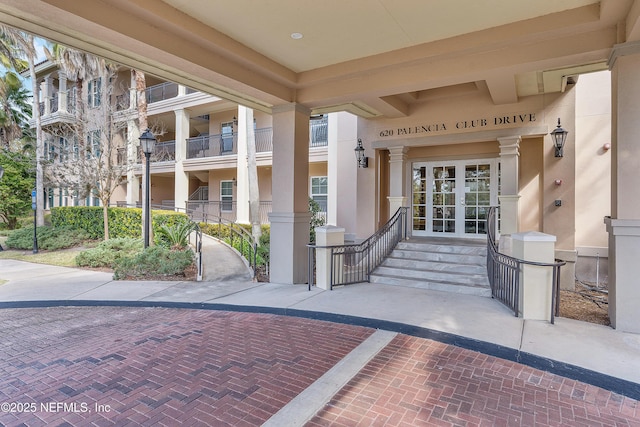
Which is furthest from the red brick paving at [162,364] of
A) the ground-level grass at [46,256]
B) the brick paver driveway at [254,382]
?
the ground-level grass at [46,256]

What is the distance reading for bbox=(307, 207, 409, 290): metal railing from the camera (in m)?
7.18

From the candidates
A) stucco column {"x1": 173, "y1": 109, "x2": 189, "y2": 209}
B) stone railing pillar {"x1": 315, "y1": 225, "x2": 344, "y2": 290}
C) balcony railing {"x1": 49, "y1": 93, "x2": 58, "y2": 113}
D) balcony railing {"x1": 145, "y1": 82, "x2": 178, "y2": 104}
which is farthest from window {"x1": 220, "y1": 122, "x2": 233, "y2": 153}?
balcony railing {"x1": 49, "y1": 93, "x2": 58, "y2": 113}

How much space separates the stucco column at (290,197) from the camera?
7.48 m

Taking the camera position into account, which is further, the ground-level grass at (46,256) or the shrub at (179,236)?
the ground-level grass at (46,256)

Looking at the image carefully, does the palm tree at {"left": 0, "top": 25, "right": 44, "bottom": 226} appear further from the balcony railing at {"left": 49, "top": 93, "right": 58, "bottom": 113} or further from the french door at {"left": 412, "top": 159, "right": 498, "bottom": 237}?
the french door at {"left": 412, "top": 159, "right": 498, "bottom": 237}

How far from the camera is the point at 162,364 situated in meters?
3.86

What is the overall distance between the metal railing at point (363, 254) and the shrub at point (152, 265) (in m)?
3.34

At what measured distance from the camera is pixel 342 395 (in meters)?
3.22

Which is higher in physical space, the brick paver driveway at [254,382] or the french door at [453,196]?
the french door at [453,196]

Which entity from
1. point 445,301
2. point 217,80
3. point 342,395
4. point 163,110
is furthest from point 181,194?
point 342,395

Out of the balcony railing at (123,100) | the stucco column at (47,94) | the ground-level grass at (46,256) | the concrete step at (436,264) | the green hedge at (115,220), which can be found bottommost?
the ground-level grass at (46,256)

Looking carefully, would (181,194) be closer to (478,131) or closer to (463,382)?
(478,131)

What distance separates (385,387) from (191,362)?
2129 millimetres

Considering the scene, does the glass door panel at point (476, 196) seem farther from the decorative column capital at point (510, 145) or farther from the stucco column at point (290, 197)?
the stucco column at point (290, 197)
